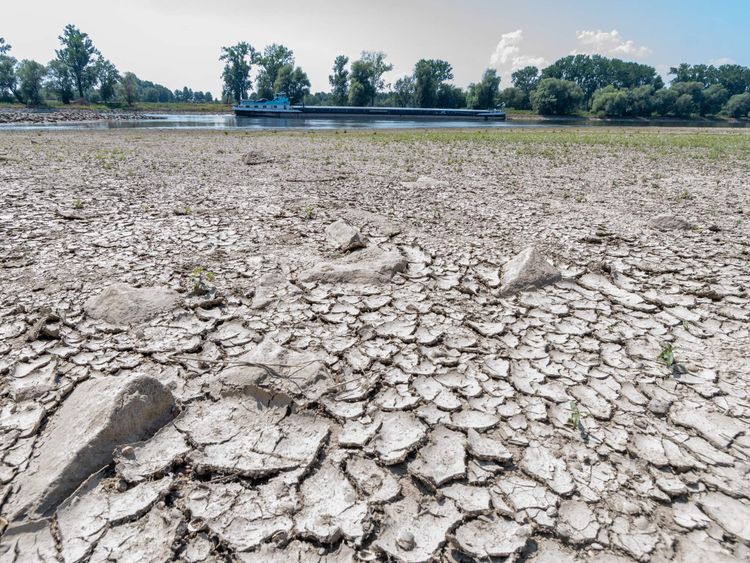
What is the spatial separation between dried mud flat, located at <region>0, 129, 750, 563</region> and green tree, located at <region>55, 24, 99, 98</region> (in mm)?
94720

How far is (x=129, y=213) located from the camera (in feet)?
19.5

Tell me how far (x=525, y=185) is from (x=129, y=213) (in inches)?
288

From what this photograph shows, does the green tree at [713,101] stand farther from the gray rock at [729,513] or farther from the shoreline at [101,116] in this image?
the gray rock at [729,513]

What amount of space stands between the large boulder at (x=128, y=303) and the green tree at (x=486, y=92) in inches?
3693

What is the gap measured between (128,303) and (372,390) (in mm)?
2194

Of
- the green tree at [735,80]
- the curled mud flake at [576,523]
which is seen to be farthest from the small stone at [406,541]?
the green tree at [735,80]

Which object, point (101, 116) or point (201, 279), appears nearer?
point (201, 279)

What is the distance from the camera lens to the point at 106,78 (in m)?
74.4

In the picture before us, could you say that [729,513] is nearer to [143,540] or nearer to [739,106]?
[143,540]

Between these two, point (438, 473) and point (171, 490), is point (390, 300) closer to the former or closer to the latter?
point (438, 473)

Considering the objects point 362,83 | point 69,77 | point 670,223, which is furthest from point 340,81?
point 670,223

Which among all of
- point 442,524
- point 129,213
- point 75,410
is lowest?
point 442,524

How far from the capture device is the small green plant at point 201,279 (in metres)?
3.68

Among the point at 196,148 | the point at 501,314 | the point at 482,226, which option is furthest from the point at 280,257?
the point at 196,148
